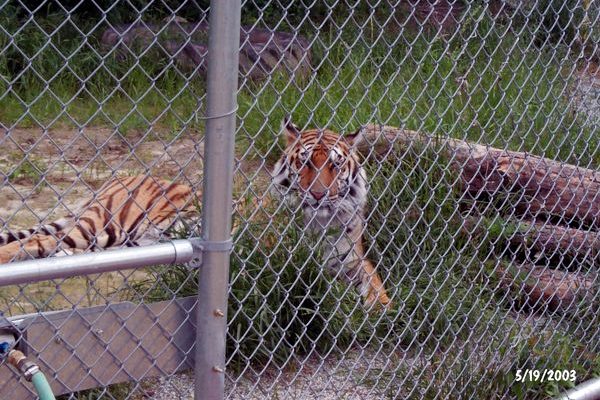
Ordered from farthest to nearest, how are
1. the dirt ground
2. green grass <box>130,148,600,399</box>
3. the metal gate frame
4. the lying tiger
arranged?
the dirt ground
the lying tiger
green grass <box>130,148,600,399</box>
the metal gate frame

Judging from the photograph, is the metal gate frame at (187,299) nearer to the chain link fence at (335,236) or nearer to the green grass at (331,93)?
the chain link fence at (335,236)

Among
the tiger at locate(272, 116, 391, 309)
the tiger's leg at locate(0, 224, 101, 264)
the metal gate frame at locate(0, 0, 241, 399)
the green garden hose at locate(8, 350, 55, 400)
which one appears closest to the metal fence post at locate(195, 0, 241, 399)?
the metal gate frame at locate(0, 0, 241, 399)

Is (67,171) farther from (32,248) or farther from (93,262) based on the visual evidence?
(93,262)

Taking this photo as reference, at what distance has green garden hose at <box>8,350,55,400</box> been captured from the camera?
1709 mm

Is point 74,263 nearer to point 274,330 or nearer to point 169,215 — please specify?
point 274,330

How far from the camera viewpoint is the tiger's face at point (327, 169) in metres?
4.09

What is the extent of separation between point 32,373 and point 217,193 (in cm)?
57

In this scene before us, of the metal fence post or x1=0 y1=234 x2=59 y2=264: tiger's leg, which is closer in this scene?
the metal fence post

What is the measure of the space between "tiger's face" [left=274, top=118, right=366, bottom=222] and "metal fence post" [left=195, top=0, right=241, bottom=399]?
1926 millimetres

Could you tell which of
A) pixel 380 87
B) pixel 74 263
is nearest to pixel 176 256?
pixel 74 263

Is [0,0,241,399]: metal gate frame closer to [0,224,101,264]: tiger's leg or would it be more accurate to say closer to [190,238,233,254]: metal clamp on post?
[190,238,233,254]: metal clamp on post

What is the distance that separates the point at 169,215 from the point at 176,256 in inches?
100

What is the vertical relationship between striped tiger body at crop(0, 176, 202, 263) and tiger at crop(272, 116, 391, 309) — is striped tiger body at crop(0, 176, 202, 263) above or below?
below

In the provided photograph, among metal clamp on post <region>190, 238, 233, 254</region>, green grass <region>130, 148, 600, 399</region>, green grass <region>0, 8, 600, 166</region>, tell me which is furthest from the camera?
green grass <region>0, 8, 600, 166</region>
